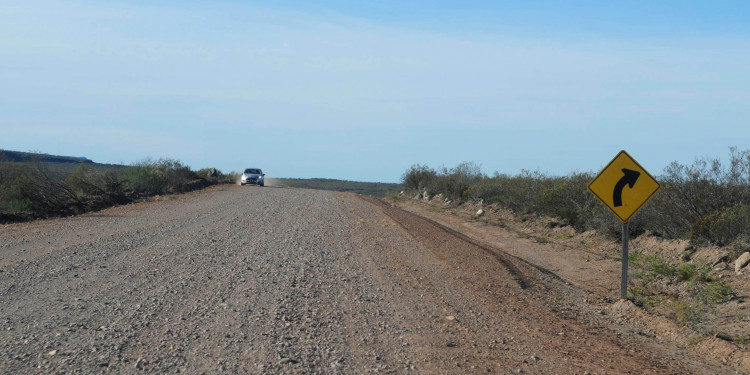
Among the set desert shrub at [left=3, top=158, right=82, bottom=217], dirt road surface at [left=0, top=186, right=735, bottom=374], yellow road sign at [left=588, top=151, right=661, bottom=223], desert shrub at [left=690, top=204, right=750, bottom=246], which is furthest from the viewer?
desert shrub at [left=3, top=158, right=82, bottom=217]

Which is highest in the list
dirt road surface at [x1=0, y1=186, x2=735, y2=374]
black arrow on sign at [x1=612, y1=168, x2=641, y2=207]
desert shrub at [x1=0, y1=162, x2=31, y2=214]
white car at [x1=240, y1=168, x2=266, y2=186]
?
white car at [x1=240, y1=168, x2=266, y2=186]

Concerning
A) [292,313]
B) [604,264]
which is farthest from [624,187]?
[604,264]

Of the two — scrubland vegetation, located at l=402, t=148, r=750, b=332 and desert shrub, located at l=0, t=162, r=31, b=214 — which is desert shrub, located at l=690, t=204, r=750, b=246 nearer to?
scrubland vegetation, located at l=402, t=148, r=750, b=332

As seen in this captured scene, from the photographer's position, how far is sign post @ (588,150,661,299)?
10.8m

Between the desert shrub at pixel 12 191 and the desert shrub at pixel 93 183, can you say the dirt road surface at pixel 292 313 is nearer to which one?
the desert shrub at pixel 12 191

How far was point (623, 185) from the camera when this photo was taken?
10922mm

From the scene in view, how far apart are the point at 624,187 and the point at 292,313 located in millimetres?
6067

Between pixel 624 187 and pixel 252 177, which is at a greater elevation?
pixel 252 177

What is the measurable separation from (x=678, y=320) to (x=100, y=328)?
7.65 m

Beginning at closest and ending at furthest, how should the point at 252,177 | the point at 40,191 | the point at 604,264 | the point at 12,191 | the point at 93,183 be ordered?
1. the point at 604,264
2. the point at 12,191
3. the point at 40,191
4. the point at 93,183
5. the point at 252,177

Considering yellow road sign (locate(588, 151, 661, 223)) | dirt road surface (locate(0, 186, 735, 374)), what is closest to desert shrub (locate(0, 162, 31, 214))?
dirt road surface (locate(0, 186, 735, 374))

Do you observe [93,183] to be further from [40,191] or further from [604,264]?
[604,264]

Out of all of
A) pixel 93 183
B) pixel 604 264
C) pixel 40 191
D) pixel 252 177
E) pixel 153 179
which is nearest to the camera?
pixel 604 264

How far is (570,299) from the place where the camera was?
11500mm
